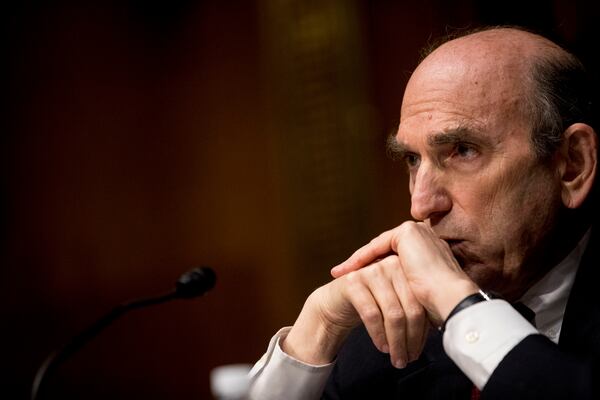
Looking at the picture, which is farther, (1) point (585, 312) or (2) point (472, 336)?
(1) point (585, 312)

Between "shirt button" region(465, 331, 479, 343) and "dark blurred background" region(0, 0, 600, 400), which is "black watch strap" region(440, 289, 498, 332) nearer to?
"shirt button" region(465, 331, 479, 343)

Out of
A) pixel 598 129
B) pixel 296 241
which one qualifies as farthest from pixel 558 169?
pixel 296 241

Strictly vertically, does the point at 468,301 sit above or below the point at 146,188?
above

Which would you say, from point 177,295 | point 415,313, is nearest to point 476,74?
point 415,313

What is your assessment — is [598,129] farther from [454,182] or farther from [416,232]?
[416,232]

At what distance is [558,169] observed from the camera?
1.54m

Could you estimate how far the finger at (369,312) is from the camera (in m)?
1.38

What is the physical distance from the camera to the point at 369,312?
138 cm

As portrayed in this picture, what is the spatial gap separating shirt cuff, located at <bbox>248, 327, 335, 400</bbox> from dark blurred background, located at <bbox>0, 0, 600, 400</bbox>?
184 cm

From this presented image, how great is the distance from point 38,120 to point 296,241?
4.87 feet

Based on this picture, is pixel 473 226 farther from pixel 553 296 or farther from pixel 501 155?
pixel 553 296

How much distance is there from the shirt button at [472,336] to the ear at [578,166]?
0.50 meters

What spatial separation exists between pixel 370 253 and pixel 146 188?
2503 mm

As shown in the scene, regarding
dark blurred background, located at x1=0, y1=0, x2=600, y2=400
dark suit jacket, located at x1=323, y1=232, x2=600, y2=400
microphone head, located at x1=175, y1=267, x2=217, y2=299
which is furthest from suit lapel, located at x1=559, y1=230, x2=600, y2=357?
dark blurred background, located at x1=0, y1=0, x2=600, y2=400
